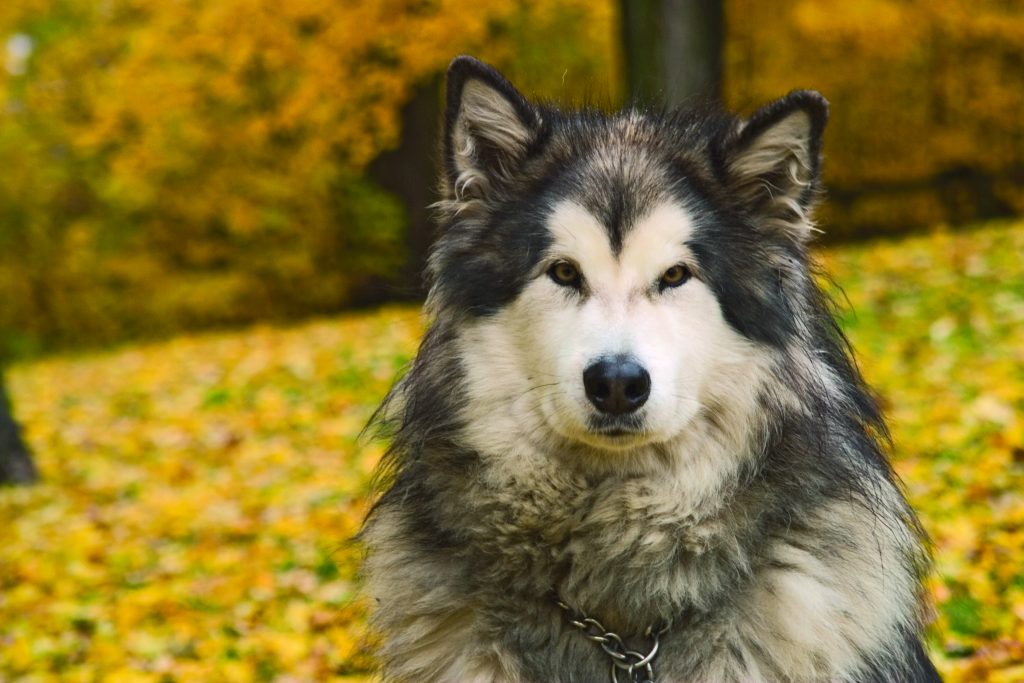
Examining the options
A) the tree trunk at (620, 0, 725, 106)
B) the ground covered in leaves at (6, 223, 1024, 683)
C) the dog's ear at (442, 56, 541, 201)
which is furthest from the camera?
the tree trunk at (620, 0, 725, 106)

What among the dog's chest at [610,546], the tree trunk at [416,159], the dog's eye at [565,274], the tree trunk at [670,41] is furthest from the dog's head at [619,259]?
the tree trunk at [416,159]

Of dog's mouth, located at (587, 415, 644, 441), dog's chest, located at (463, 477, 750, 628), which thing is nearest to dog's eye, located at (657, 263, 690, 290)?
dog's mouth, located at (587, 415, 644, 441)

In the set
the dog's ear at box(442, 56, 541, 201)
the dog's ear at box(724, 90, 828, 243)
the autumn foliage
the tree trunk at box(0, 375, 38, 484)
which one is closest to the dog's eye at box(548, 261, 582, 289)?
the dog's ear at box(442, 56, 541, 201)

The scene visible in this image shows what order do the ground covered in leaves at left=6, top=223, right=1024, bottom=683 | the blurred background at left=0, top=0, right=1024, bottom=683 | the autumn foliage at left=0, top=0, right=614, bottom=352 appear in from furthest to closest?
the autumn foliage at left=0, top=0, right=614, bottom=352
the blurred background at left=0, top=0, right=1024, bottom=683
the ground covered in leaves at left=6, top=223, right=1024, bottom=683

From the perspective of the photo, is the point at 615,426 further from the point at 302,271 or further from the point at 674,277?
the point at 302,271

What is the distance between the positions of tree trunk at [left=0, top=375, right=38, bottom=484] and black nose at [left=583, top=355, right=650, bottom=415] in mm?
5458

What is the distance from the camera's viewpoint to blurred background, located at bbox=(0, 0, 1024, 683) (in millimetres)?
4789

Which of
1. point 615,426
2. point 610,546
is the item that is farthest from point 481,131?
point 610,546

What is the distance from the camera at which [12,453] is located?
6.99m

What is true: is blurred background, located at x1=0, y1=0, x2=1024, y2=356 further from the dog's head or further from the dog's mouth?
the dog's mouth

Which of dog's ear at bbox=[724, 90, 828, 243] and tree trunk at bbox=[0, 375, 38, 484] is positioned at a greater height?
dog's ear at bbox=[724, 90, 828, 243]

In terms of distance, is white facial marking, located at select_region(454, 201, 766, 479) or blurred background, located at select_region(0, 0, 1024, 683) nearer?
white facial marking, located at select_region(454, 201, 766, 479)

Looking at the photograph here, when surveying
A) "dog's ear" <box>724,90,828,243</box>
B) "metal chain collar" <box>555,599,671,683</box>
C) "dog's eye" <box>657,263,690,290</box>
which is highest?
"dog's ear" <box>724,90,828,243</box>

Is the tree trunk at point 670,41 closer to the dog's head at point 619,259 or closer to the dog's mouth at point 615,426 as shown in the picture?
the dog's head at point 619,259
